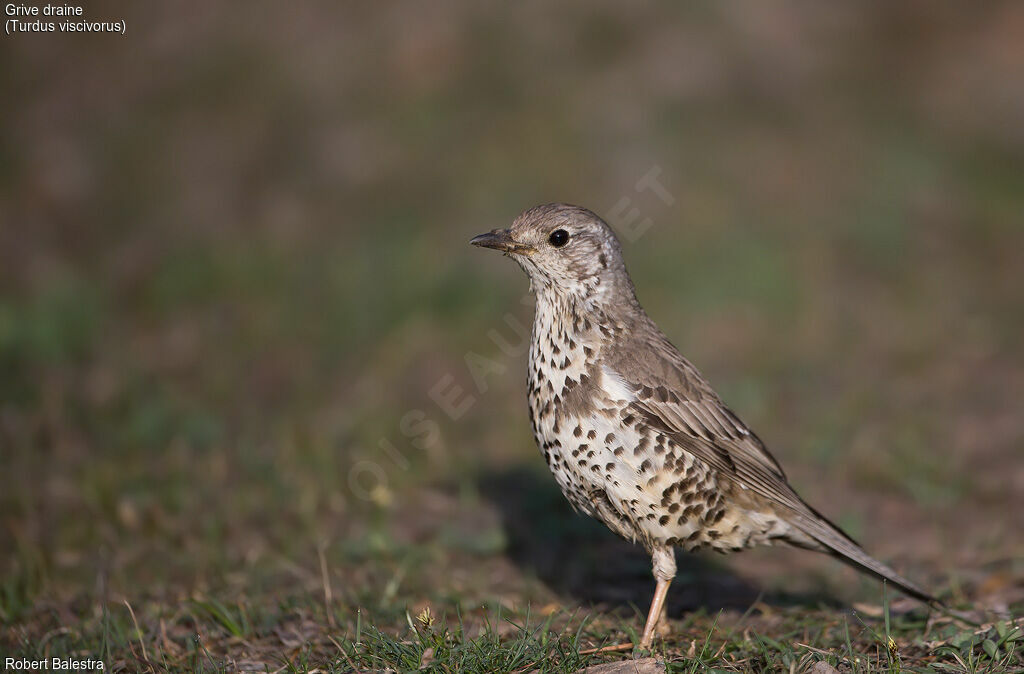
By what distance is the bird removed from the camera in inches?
184

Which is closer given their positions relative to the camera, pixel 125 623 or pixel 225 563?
pixel 125 623

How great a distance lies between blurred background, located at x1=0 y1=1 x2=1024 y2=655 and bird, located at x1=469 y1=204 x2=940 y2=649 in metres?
A: 0.98

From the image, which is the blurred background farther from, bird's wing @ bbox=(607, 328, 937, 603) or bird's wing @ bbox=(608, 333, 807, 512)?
bird's wing @ bbox=(608, 333, 807, 512)

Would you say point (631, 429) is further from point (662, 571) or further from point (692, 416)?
point (662, 571)

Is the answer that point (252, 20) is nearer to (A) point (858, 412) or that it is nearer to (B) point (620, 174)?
(B) point (620, 174)

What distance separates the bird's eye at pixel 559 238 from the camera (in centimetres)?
505

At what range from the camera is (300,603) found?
5324 mm

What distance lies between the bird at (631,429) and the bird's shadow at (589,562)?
2.07ft

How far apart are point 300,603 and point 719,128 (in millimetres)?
8394

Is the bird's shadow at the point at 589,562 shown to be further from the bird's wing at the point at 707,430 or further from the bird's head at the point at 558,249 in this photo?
the bird's head at the point at 558,249

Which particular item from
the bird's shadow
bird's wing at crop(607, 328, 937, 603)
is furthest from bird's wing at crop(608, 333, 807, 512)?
the bird's shadow

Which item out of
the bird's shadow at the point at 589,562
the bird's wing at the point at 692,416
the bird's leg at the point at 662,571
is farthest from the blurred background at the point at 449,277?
the bird's wing at the point at 692,416

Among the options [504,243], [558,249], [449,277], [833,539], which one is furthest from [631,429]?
[449,277]

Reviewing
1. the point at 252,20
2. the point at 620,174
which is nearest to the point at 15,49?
the point at 252,20
